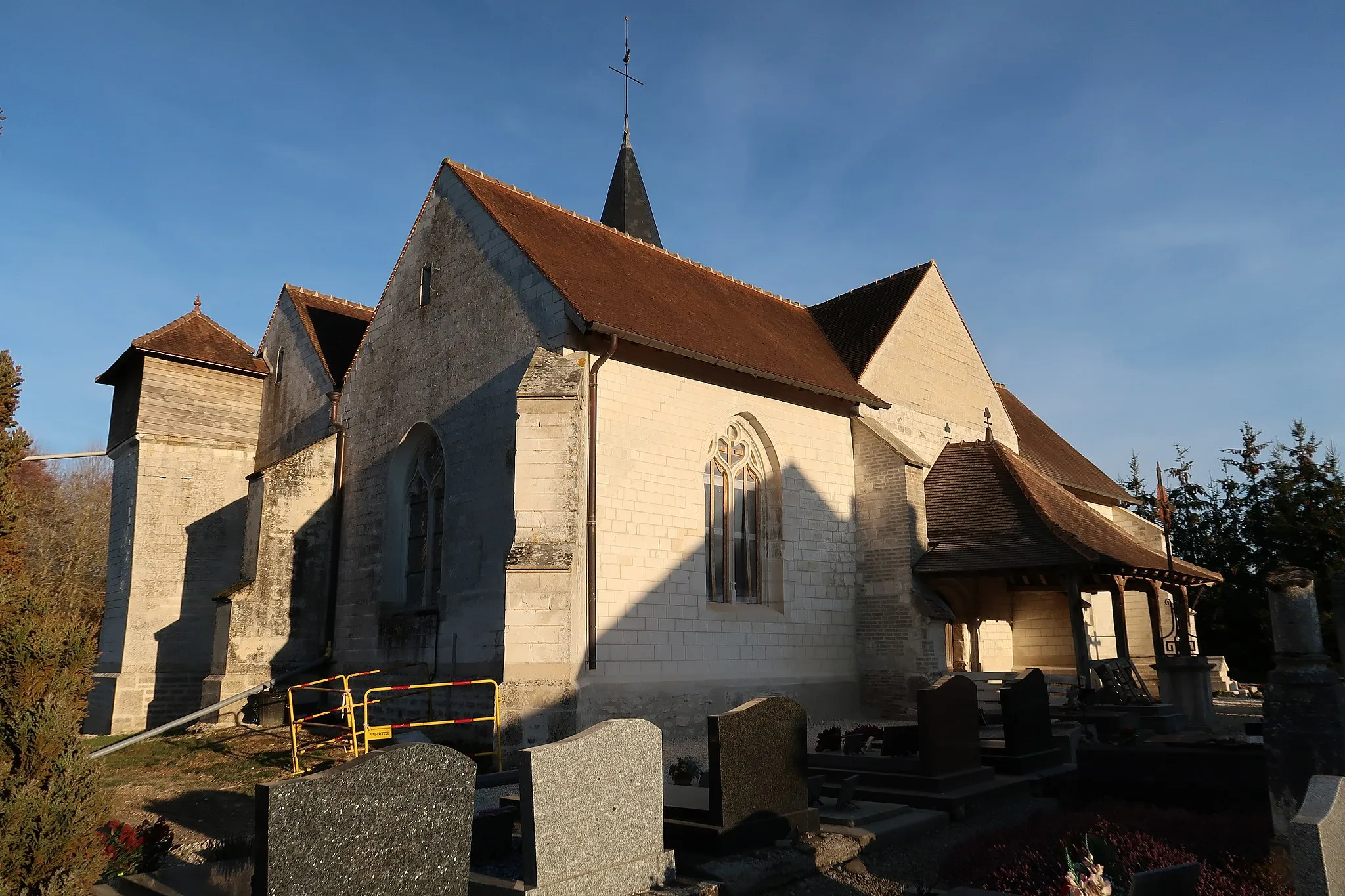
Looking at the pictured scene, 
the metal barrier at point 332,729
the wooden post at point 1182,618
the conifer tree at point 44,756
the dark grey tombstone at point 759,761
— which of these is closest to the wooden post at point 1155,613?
the wooden post at point 1182,618

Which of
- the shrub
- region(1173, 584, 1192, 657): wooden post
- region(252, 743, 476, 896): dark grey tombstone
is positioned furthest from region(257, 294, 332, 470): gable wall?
region(1173, 584, 1192, 657): wooden post

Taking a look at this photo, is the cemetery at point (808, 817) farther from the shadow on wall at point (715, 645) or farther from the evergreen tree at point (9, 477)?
the shadow on wall at point (715, 645)

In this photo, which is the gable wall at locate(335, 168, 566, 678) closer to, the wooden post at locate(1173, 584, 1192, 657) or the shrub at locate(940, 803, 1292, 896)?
the shrub at locate(940, 803, 1292, 896)

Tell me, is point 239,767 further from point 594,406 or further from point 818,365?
point 818,365

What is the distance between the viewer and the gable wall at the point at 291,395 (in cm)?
1872

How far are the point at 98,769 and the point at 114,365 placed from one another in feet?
60.6

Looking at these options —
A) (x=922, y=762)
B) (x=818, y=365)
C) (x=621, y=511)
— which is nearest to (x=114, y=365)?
(x=621, y=511)

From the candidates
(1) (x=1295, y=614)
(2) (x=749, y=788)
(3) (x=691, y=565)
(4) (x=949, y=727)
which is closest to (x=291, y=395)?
(3) (x=691, y=565)

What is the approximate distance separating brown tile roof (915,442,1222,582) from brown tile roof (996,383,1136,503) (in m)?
2.83

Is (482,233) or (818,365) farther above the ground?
(482,233)

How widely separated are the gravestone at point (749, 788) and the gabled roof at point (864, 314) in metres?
11.4

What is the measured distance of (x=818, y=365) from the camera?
1694 centimetres

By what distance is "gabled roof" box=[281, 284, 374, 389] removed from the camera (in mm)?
19188

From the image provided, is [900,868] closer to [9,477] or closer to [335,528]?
[9,477]
